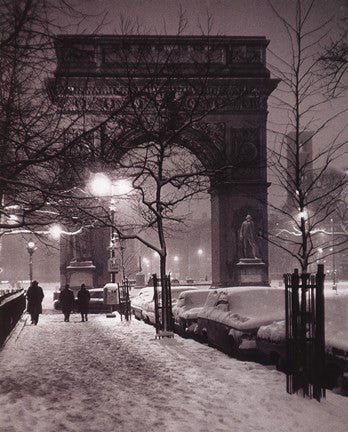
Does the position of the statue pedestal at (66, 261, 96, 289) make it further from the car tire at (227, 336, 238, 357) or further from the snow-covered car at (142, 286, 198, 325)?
the car tire at (227, 336, 238, 357)

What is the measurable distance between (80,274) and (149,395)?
78.5 ft

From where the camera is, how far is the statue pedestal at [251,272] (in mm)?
32812

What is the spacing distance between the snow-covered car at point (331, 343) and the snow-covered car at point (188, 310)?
495cm

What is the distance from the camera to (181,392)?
9.34m

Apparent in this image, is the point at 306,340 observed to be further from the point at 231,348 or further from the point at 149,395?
the point at 231,348

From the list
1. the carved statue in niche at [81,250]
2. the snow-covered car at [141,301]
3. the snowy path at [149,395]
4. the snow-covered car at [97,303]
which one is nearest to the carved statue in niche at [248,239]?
the snow-covered car at [97,303]

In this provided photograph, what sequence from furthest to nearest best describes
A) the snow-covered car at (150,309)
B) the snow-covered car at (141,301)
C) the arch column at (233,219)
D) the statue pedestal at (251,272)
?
1. the arch column at (233,219)
2. the statue pedestal at (251,272)
3. the snow-covered car at (141,301)
4. the snow-covered car at (150,309)

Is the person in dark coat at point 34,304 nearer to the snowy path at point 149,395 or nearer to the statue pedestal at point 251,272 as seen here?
the snowy path at point 149,395

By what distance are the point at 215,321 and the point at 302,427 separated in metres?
6.85

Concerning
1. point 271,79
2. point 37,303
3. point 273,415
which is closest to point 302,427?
point 273,415

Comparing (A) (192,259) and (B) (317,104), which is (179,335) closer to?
(B) (317,104)

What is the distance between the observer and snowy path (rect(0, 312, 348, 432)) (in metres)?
7.52

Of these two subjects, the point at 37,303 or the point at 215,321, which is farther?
the point at 37,303

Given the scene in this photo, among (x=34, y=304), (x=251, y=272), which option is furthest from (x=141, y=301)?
(x=251, y=272)
